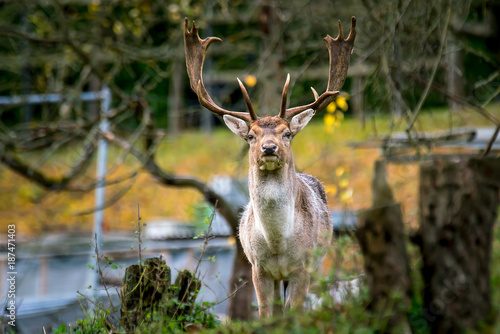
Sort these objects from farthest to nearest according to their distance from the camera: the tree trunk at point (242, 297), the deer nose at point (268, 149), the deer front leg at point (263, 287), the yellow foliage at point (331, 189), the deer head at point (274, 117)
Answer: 1. the tree trunk at point (242, 297)
2. the yellow foliage at point (331, 189)
3. the deer front leg at point (263, 287)
4. the deer head at point (274, 117)
5. the deer nose at point (268, 149)

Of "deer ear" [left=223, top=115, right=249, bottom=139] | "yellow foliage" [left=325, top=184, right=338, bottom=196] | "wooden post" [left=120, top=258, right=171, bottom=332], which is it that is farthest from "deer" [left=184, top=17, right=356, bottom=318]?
"yellow foliage" [left=325, top=184, right=338, bottom=196]

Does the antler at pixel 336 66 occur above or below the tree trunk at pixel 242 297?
above

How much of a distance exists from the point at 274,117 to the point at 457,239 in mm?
2508

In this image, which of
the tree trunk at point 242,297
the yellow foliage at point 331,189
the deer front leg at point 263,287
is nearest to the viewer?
the deer front leg at point 263,287

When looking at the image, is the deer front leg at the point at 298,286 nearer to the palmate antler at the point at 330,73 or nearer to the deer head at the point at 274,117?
the deer head at the point at 274,117

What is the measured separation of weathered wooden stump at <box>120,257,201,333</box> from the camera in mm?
5277

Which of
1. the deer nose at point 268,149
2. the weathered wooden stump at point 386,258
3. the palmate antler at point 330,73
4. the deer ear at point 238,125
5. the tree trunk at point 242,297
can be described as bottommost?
the tree trunk at point 242,297

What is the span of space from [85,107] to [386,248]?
86.8ft

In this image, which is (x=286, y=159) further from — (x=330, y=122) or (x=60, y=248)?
(x=60, y=248)

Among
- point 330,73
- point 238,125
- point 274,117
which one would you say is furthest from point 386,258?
point 330,73

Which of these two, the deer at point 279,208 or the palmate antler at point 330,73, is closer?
the deer at point 279,208

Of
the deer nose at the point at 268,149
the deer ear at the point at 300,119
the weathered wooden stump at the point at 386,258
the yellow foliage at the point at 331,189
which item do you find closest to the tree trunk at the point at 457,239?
the weathered wooden stump at the point at 386,258

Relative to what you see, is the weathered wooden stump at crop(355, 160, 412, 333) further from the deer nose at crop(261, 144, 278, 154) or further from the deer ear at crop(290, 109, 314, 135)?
the deer ear at crop(290, 109, 314, 135)

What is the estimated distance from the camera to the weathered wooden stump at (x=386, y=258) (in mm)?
4016
